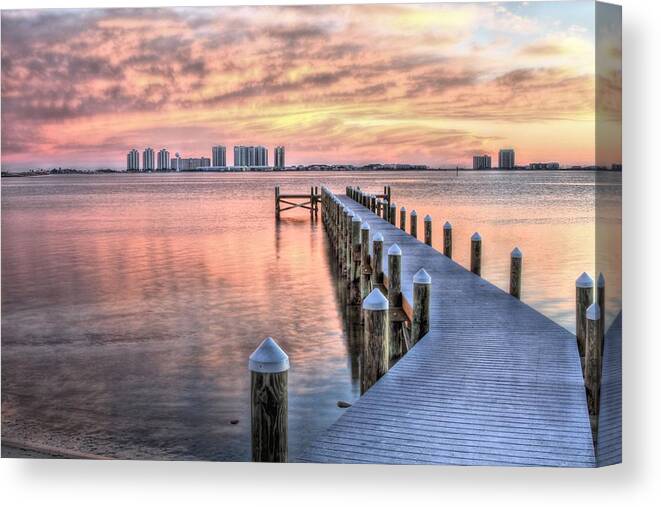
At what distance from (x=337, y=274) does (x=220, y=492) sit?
1085 centimetres

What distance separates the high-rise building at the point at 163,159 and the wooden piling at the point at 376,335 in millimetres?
7065

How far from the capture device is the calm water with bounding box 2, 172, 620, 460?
23.9ft

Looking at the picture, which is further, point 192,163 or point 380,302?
point 192,163

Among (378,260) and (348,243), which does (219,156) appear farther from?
(378,260)

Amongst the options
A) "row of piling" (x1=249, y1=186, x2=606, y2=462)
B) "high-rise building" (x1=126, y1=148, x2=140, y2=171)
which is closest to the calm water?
"row of piling" (x1=249, y1=186, x2=606, y2=462)

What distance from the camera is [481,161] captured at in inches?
503

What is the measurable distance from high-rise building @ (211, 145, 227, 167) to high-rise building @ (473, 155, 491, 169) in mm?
3989

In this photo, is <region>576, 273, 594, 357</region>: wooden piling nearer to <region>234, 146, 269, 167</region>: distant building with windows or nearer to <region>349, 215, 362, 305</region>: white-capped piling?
<region>349, 215, 362, 305</region>: white-capped piling

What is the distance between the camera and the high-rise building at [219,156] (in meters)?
12.8

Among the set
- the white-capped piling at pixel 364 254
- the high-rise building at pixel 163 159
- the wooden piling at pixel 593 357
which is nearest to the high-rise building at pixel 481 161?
the white-capped piling at pixel 364 254

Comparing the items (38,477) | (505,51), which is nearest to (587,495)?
(38,477)

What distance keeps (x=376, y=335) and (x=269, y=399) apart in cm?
210

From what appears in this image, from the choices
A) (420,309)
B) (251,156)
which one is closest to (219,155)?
(251,156)

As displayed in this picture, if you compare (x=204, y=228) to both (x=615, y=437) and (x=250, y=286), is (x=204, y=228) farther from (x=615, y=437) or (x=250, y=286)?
(x=615, y=437)
